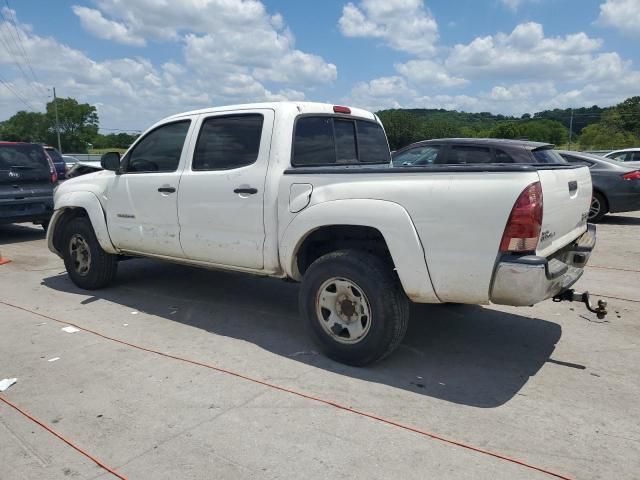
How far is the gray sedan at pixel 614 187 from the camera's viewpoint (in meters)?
10.6

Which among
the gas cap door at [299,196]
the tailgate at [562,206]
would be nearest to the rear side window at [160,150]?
the gas cap door at [299,196]

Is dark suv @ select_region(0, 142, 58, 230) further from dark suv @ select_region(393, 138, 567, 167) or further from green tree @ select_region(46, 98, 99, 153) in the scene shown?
green tree @ select_region(46, 98, 99, 153)

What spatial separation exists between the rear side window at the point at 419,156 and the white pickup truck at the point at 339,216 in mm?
3519

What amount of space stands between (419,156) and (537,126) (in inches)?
3104

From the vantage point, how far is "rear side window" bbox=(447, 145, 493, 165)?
8.42 meters

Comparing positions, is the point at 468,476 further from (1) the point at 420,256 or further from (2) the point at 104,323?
(2) the point at 104,323

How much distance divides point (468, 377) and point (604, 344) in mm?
1415

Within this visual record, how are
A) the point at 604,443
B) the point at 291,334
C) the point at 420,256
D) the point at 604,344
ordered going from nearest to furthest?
the point at 604,443 → the point at 420,256 → the point at 604,344 → the point at 291,334

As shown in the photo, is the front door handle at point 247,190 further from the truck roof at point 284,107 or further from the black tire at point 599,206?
the black tire at point 599,206

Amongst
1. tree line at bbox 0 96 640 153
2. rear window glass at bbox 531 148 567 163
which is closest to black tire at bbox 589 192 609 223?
rear window glass at bbox 531 148 567 163

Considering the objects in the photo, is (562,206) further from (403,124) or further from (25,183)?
(403,124)

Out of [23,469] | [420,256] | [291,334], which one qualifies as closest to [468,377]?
[420,256]

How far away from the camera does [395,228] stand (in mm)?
3574

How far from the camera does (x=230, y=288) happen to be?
621cm
